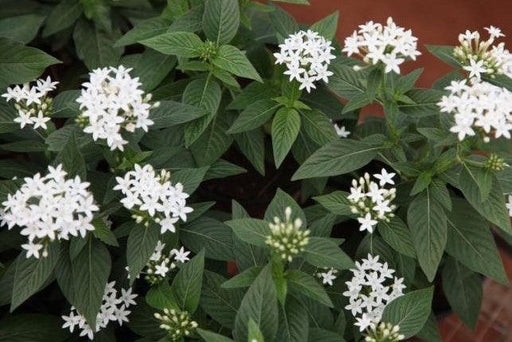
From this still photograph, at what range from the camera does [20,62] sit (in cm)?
121

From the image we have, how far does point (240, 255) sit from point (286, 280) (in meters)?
0.14

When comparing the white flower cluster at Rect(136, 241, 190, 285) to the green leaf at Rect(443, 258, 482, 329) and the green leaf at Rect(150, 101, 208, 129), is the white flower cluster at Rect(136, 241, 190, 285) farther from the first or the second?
the green leaf at Rect(443, 258, 482, 329)

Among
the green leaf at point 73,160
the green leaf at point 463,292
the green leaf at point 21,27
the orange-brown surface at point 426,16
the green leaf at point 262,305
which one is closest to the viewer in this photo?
the green leaf at point 262,305

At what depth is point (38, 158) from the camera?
1315mm

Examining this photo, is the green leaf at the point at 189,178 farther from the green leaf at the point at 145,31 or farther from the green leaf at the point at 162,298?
the green leaf at the point at 145,31

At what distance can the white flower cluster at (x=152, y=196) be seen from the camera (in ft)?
3.31

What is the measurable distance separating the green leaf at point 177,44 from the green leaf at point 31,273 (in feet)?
1.29

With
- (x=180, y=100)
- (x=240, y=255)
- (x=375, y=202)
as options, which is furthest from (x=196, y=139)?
(x=375, y=202)

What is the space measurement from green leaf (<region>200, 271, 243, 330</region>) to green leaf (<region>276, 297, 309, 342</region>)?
10 centimetres

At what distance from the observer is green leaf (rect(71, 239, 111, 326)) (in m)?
1.02

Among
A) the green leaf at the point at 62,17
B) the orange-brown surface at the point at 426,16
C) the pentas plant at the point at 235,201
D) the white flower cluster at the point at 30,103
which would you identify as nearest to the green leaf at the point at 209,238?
the pentas plant at the point at 235,201

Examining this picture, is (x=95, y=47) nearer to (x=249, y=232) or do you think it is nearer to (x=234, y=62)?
(x=234, y=62)

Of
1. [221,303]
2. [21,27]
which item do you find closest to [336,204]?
[221,303]

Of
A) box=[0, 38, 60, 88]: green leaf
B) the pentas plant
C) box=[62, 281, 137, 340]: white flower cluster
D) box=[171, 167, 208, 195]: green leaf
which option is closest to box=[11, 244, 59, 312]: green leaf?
the pentas plant
